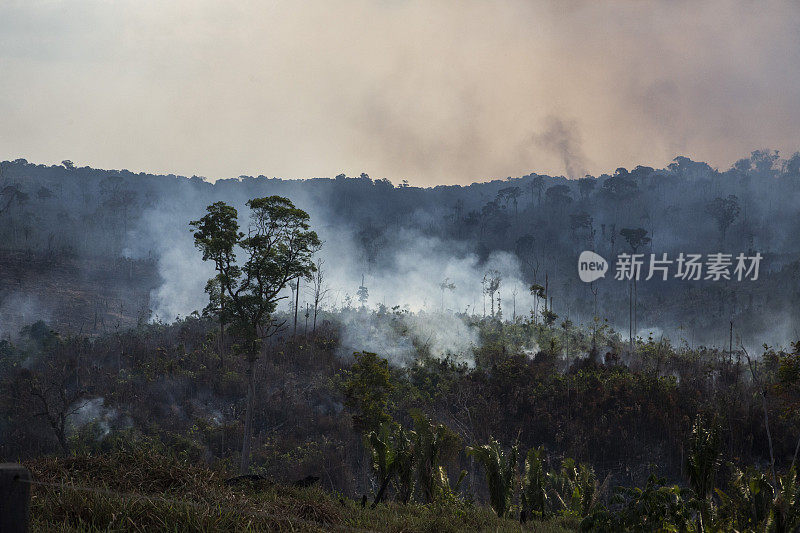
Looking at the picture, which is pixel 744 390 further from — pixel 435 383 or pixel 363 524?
pixel 363 524

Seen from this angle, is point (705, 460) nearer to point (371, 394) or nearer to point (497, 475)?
point (497, 475)

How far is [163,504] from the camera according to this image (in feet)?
20.9

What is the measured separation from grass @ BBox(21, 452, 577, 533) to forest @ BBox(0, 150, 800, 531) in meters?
0.04

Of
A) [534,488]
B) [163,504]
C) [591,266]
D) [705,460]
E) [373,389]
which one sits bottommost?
[534,488]

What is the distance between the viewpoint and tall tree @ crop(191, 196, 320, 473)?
23.2 m

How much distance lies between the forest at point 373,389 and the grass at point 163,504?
44 mm

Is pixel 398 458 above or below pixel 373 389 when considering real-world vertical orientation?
below

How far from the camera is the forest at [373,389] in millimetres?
8886

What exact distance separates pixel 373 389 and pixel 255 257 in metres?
7.98

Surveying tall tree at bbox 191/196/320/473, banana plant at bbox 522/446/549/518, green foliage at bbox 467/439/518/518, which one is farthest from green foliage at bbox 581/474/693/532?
tall tree at bbox 191/196/320/473

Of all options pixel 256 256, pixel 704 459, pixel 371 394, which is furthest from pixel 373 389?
pixel 704 459

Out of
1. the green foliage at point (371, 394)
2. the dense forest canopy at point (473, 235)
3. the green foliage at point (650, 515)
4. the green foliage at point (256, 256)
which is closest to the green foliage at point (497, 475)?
the green foliage at point (650, 515)

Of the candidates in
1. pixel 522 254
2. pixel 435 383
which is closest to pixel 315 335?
pixel 435 383

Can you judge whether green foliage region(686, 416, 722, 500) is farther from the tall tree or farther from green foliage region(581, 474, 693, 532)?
the tall tree
